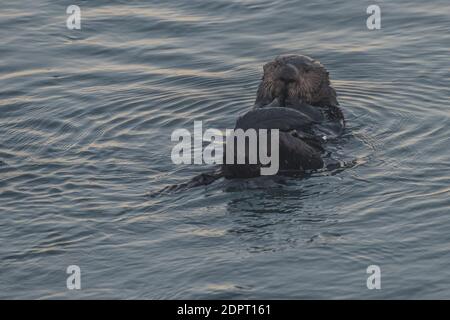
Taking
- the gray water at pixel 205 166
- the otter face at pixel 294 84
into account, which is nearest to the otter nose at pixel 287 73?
the otter face at pixel 294 84

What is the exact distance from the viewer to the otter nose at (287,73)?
9891 mm

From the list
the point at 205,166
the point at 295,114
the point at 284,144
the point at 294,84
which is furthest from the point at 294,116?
the point at 294,84

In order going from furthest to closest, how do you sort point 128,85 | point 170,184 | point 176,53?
point 176,53 → point 128,85 → point 170,184

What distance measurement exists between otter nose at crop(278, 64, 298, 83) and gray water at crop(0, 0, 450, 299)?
731mm

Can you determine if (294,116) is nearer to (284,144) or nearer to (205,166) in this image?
(284,144)

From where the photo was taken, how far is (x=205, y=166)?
31.0ft

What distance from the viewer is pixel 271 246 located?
7.86 metres

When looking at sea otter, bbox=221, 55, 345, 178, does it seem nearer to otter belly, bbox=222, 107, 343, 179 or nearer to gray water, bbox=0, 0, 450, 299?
otter belly, bbox=222, 107, 343, 179

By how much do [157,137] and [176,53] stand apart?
2.68 metres

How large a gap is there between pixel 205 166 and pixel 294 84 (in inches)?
48.1

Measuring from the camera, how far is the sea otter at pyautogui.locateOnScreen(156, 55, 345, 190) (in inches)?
338

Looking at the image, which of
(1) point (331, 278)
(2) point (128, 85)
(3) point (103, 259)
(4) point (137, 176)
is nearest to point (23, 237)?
(3) point (103, 259)

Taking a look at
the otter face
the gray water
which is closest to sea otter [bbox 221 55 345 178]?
the otter face
